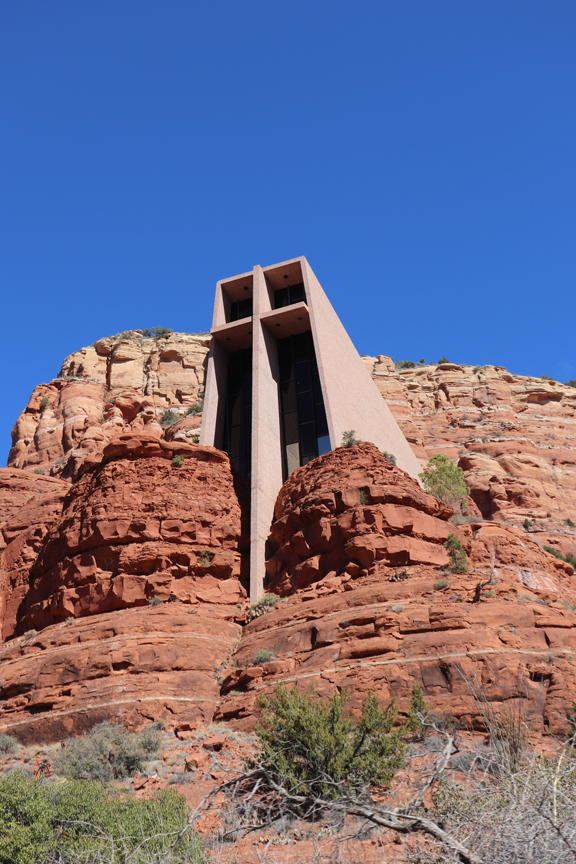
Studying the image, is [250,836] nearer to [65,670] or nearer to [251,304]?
[65,670]

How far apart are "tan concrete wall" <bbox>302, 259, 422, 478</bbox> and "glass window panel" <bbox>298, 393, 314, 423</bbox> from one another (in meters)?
1.58

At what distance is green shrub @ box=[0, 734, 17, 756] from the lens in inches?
623

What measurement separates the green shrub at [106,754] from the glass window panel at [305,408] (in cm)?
1661

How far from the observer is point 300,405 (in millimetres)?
30266

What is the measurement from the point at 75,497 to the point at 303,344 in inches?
506

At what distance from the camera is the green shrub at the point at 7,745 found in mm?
15828

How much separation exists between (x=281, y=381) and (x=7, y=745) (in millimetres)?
19310

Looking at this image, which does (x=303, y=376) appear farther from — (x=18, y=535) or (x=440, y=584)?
(x=440, y=584)

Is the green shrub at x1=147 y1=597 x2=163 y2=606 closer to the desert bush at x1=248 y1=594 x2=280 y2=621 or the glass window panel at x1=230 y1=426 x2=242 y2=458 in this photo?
the desert bush at x1=248 y1=594 x2=280 y2=621

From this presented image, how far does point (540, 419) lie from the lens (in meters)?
51.1

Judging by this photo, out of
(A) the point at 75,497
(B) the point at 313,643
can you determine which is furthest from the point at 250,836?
(A) the point at 75,497

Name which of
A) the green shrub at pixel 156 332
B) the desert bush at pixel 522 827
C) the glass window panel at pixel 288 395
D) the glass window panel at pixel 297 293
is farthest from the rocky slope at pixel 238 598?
the green shrub at pixel 156 332

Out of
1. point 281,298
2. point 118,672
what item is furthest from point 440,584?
point 281,298

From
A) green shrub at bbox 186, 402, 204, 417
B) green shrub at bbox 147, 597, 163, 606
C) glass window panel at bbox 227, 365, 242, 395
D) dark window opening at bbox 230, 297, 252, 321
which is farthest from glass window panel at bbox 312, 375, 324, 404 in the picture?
green shrub at bbox 186, 402, 204, 417
